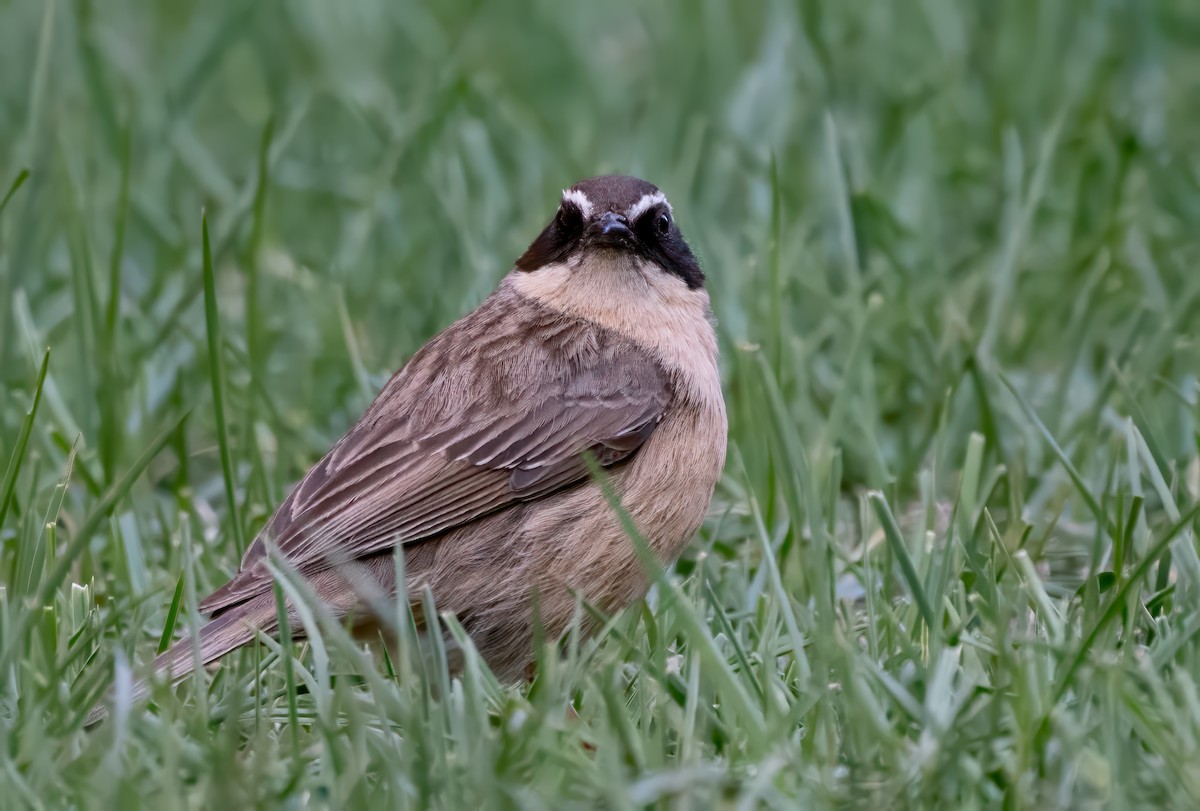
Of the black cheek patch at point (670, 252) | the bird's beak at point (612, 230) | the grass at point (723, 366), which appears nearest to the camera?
the grass at point (723, 366)

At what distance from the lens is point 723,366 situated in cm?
690

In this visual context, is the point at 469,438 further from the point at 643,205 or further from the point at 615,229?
the point at 643,205

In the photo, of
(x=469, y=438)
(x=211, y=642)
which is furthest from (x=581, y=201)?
(x=211, y=642)

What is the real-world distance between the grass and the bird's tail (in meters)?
0.07

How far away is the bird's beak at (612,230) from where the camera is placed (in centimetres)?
545

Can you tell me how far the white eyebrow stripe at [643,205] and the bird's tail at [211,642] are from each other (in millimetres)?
1657

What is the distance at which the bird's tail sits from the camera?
4.15 meters

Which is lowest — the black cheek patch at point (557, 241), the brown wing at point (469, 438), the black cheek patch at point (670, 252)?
the brown wing at point (469, 438)

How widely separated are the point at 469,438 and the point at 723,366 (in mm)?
1986

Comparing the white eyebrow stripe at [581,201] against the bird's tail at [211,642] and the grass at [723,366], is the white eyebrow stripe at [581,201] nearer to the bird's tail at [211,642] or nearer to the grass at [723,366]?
the grass at [723,366]

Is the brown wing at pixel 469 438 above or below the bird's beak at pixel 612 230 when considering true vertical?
below

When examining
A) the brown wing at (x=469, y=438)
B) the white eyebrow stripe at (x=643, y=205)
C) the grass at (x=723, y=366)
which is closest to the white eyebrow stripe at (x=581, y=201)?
the white eyebrow stripe at (x=643, y=205)

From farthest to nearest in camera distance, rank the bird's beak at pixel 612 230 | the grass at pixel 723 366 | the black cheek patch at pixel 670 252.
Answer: the black cheek patch at pixel 670 252, the bird's beak at pixel 612 230, the grass at pixel 723 366

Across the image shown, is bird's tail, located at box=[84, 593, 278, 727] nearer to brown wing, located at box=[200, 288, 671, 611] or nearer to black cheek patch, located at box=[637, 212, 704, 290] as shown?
brown wing, located at box=[200, 288, 671, 611]
